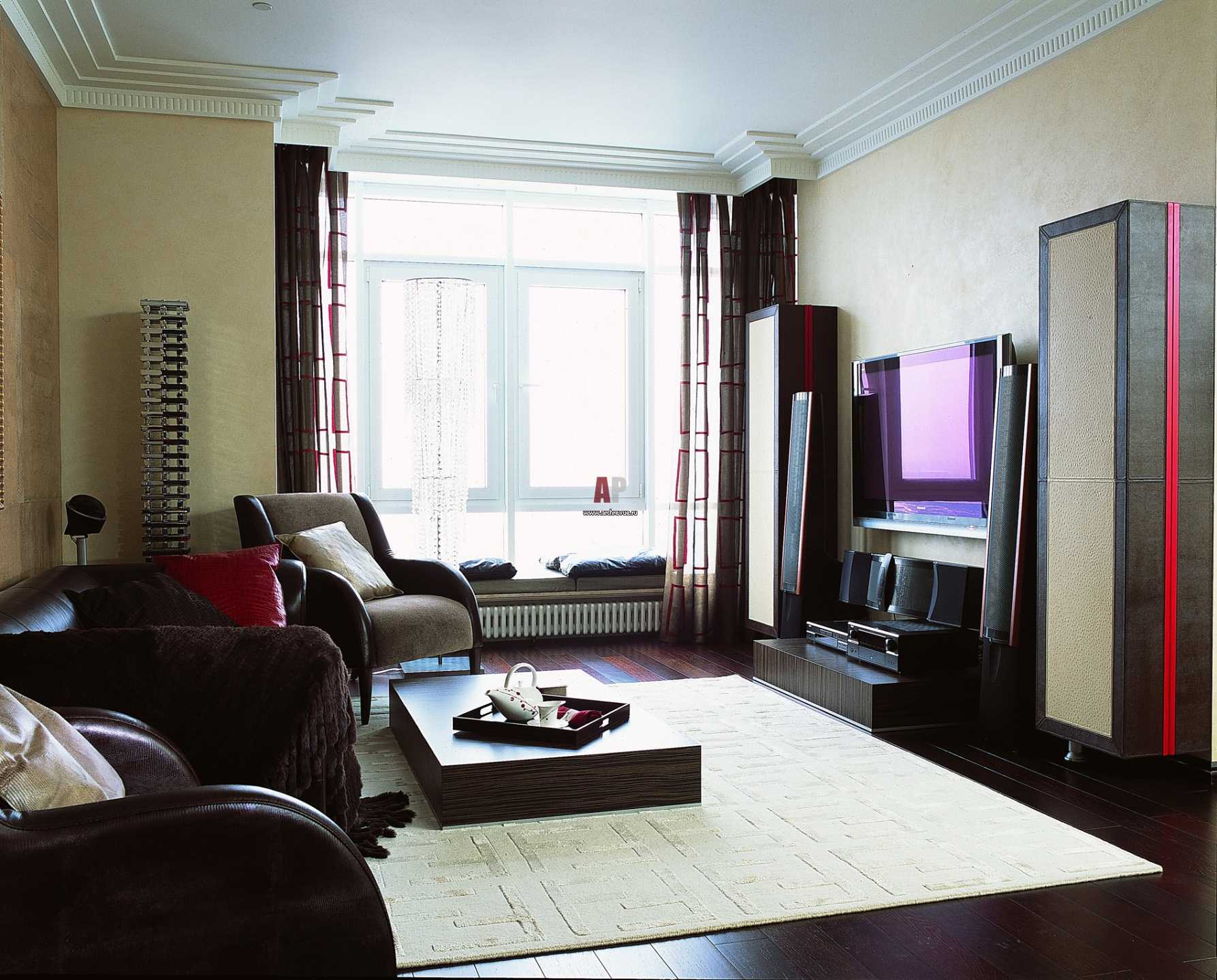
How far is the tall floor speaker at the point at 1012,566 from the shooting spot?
4016mm

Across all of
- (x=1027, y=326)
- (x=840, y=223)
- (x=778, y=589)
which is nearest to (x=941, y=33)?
(x=1027, y=326)

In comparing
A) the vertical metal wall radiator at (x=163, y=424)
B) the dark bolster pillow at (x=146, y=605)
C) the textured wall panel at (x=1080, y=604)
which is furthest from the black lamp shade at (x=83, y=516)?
the textured wall panel at (x=1080, y=604)

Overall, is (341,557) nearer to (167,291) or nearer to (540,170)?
(167,291)

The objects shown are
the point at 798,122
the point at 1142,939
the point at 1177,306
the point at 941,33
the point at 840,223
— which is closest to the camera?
the point at 1142,939

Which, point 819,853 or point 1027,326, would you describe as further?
point 1027,326

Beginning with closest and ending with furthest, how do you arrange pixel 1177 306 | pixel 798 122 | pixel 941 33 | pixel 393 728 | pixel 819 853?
pixel 819 853 < pixel 1177 306 < pixel 393 728 < pixel 941 33 < pixel 798 122

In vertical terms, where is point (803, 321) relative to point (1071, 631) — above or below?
above

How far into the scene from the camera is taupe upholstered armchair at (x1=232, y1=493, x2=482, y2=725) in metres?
4.39

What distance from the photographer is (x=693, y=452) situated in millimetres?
6613

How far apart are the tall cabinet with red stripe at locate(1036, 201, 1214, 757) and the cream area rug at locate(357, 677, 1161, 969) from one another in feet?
2.07

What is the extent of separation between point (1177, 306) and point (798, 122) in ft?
8.83

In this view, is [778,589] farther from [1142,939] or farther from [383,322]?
[1142,939]

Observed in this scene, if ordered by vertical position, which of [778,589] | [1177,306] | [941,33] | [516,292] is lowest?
[778,589]

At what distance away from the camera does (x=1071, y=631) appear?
3.78 meters
